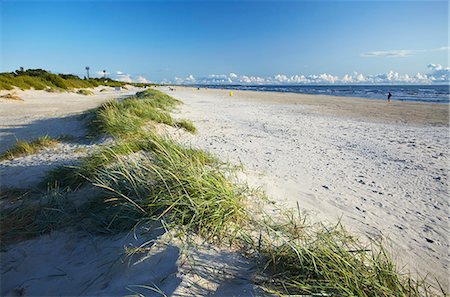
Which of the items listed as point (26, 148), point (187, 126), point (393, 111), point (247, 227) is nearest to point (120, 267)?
point (247, 227)

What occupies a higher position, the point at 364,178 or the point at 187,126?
the point at 187,126

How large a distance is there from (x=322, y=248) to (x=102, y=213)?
188 centimetres

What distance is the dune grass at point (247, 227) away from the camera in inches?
56.5

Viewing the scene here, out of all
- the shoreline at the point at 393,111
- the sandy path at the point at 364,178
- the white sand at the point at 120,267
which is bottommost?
the shoreline at the point at 393,111

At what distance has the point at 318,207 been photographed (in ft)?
9.82

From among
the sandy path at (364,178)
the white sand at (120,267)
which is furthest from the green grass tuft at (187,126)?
A: the white sand at (120,267)

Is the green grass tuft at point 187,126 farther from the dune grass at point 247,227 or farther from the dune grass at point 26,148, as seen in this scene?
the dune grass at point 247,227

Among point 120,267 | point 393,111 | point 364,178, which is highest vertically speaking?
point 120,267

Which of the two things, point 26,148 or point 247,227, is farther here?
point 26,148

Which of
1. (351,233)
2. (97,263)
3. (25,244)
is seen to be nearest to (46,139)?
(25,244)

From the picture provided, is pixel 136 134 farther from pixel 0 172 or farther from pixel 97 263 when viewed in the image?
pixel 97 263

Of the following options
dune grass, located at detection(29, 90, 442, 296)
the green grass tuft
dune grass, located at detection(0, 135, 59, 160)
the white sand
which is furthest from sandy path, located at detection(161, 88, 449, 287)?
dune grass, located at detection(0, 135, 59, 160)

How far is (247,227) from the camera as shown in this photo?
2.09m

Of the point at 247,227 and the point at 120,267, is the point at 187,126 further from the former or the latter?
the point at 120,267
